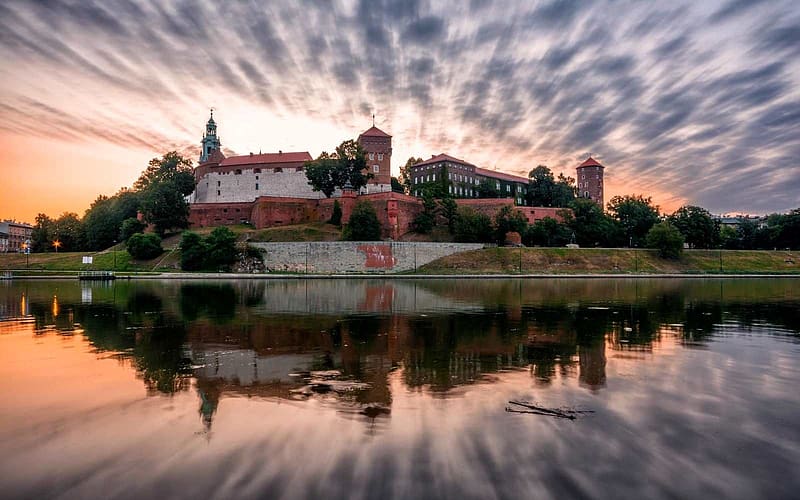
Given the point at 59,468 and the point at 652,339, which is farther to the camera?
the point at 652,339

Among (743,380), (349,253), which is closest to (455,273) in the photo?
(349,253)

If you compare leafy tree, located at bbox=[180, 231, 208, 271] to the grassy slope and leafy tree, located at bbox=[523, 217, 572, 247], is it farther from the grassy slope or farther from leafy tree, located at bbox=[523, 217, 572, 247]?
leafy tree, located at bbox=[523, 217, 572, 247]

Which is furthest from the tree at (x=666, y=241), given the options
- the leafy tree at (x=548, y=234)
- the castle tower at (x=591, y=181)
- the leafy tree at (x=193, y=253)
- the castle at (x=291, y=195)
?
the leafy tree at (x=193, y=253)

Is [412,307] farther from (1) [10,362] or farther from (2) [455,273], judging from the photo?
(2) [455,273]

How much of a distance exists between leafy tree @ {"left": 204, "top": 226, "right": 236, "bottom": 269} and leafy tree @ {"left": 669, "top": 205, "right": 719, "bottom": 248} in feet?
184

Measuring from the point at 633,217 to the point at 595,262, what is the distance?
2028cm

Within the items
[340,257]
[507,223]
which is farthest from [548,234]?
[340,257]

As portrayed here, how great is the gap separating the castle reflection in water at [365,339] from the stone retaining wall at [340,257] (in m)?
30.3

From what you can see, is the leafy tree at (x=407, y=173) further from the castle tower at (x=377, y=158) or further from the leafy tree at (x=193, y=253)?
the leafy tree at (x=193, y=253)

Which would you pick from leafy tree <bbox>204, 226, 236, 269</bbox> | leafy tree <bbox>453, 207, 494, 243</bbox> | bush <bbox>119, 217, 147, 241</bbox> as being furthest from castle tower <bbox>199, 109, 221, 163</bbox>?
leafy tree <bbox>453, 207, 494, 243</bbox>

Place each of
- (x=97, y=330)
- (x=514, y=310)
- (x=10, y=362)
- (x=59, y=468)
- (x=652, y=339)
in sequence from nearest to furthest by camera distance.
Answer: (x=59, y=468)
(x=10, y=362)
(x=652, y=339)
(x=97, y=330)
(x=514, y=310)

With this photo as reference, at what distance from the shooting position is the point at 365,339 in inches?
461

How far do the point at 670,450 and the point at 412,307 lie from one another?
1467 centimetres

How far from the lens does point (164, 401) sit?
6750 millimetres
